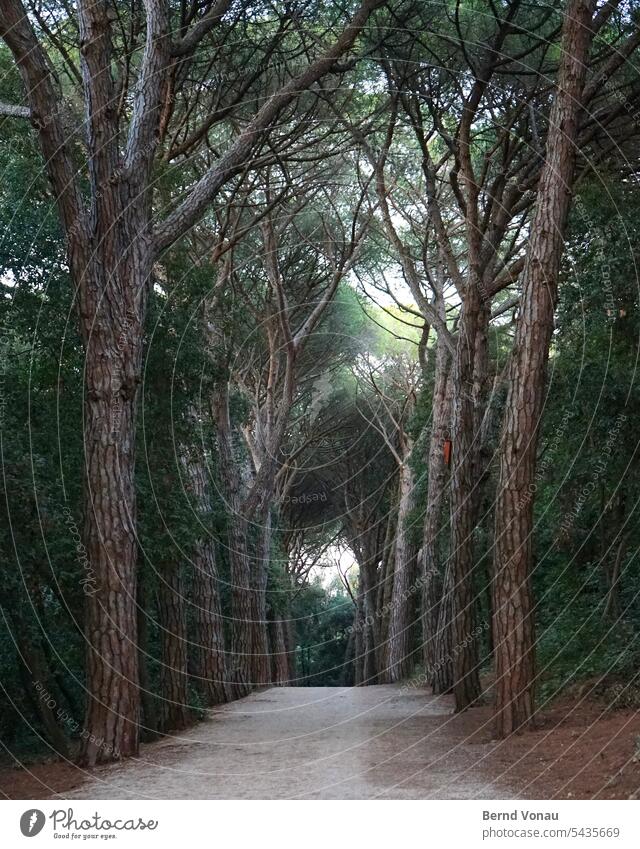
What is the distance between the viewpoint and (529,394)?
10.1 meters

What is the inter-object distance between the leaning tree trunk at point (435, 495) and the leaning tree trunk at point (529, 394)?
7533mm

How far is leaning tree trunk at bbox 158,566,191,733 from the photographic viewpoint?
13.3 m

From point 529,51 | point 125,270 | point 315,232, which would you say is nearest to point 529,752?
point 125,270

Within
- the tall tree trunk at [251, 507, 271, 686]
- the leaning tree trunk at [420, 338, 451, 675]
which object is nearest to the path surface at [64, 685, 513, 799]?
the leaning tree trunk at [420, 338, 451, 675]

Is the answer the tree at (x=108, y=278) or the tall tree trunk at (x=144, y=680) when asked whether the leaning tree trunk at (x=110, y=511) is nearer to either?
the tree at (x=108, y=278)

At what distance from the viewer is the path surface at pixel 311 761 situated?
26.3 feet

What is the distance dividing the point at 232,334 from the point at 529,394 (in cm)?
649

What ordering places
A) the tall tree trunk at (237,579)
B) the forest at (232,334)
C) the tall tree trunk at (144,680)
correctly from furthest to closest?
the tall tree trunk at (237,579) → the tall tree trunk at (144,680) → the forest at (232,334)

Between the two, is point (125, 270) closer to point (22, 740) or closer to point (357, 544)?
point (22, 740)

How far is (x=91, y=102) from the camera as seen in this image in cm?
1025

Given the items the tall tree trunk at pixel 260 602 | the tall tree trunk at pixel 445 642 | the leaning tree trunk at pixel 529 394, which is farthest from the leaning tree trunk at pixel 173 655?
the tall tree trunk at pixel 260 602

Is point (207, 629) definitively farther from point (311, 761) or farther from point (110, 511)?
point (110, 511)

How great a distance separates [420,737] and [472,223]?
6141mm
